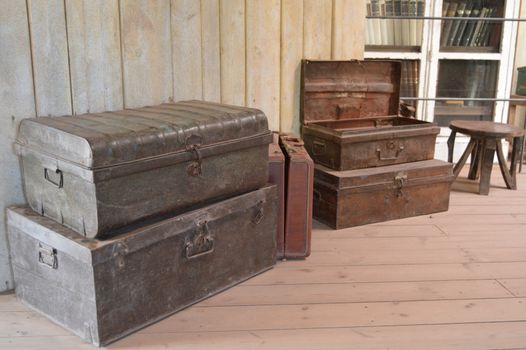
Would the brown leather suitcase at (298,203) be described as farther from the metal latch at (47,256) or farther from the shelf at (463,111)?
the shelf at (463,111)

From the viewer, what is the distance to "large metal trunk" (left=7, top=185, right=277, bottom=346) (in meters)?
1.67

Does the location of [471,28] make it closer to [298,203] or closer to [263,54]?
[263,54]

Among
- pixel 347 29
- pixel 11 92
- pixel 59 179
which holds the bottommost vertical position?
pixel 59 179

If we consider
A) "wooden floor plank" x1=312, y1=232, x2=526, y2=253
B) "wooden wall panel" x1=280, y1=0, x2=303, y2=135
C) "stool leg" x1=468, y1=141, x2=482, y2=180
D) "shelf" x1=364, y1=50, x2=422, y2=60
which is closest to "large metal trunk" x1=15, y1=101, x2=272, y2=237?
"wooden floor plank" x1=312, y1=232, x2=526, y2=253

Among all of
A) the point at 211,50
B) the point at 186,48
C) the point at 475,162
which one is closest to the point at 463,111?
the point at 475,162

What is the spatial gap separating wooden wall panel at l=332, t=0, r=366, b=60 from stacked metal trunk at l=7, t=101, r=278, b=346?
1.06 metres

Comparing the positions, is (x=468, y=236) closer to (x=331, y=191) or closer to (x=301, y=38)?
(x=331, y=191)

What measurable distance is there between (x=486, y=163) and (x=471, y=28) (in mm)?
1284

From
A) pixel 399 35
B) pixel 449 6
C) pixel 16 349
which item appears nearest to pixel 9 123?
pixel 16 349

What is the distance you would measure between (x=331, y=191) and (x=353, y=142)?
0.85ft

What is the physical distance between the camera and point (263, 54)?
107 inches

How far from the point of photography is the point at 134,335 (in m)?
1.75

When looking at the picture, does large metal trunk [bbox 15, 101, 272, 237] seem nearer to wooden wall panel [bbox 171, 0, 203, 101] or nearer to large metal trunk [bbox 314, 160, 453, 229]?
wooden wall panel [bbox 171, 0, 203, 101]

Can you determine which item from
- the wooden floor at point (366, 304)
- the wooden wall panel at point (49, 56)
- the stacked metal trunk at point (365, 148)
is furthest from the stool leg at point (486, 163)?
the wooden wall panel at point (49, 56)
